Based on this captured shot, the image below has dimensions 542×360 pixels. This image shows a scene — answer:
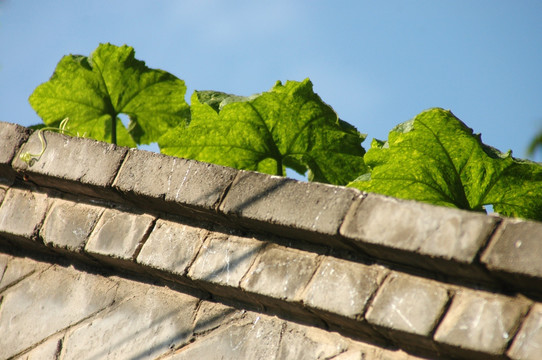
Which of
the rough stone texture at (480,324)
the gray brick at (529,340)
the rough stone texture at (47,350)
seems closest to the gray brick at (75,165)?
the rough stone texture at (47,350)

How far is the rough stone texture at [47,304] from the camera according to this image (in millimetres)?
2404

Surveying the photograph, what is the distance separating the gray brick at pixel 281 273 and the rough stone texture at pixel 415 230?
19 cm

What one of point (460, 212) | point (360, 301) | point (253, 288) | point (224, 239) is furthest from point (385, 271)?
point (224, 239)

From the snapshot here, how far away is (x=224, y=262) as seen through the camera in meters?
2.14

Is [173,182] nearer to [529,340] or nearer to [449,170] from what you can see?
[449,170]

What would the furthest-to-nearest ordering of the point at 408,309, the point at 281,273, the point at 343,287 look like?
the point at 281,273 < the point at 343,287 < the point at 408,309

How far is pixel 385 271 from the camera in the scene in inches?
75.5

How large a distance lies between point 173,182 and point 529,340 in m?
1.19

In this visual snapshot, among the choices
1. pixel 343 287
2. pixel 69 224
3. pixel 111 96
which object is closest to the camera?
pixel 343 287

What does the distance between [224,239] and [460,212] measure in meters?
0.78

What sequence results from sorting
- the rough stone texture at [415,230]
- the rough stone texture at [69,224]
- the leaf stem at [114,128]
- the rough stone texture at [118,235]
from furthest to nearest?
the leaf stem at [114,128]
the rough stone texture at [69,224]
the rough stone texture at [118,235]
the rough stone texture at [415,230]

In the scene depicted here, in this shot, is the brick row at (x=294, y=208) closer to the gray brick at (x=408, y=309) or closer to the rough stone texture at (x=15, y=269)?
the gray brick at (x=408, y=309)

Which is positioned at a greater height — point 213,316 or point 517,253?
point 517,253

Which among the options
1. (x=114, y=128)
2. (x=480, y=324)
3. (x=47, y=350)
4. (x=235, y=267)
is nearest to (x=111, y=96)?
(x=114, y=128)
